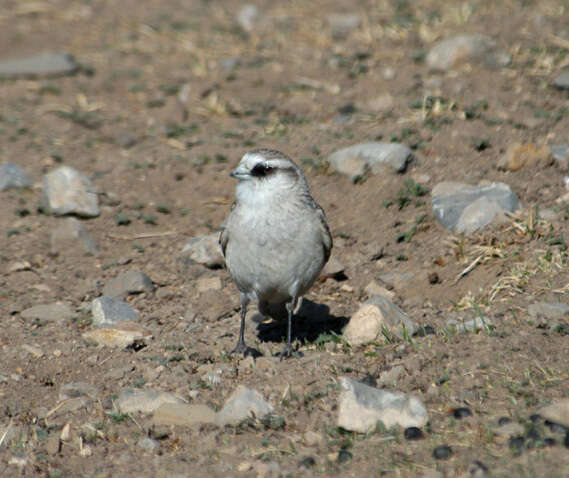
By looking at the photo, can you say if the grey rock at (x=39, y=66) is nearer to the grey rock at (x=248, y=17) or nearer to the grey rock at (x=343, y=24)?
the grey rock at (x=248, y=17)

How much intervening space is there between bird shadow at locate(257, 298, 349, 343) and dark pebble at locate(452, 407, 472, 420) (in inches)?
76.5

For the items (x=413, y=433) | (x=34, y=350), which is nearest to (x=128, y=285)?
(x=34, y=350)

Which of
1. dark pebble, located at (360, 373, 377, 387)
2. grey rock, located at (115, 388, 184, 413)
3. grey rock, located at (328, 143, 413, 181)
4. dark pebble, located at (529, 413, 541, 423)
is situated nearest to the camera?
dark pebble, located at (529, 413, 541, 423)

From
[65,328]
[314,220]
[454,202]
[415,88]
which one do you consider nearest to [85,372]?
[65,328]

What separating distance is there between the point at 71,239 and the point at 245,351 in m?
2.60

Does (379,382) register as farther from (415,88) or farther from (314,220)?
(415,88)

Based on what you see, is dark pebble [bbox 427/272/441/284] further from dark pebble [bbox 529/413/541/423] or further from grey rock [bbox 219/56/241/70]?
grey rock [bbox 219/56/241/70]

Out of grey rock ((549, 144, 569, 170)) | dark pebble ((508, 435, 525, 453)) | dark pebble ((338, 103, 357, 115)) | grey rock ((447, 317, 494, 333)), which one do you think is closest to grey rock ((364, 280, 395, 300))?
grey rock ((447, 317, 494, 333))

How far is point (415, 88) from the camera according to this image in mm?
10109

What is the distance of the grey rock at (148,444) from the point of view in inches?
200

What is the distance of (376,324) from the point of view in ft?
20.8

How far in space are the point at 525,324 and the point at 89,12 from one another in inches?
400

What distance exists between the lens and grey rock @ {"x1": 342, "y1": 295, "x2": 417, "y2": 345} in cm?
630

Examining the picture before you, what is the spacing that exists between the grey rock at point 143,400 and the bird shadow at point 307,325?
5.28 ft
